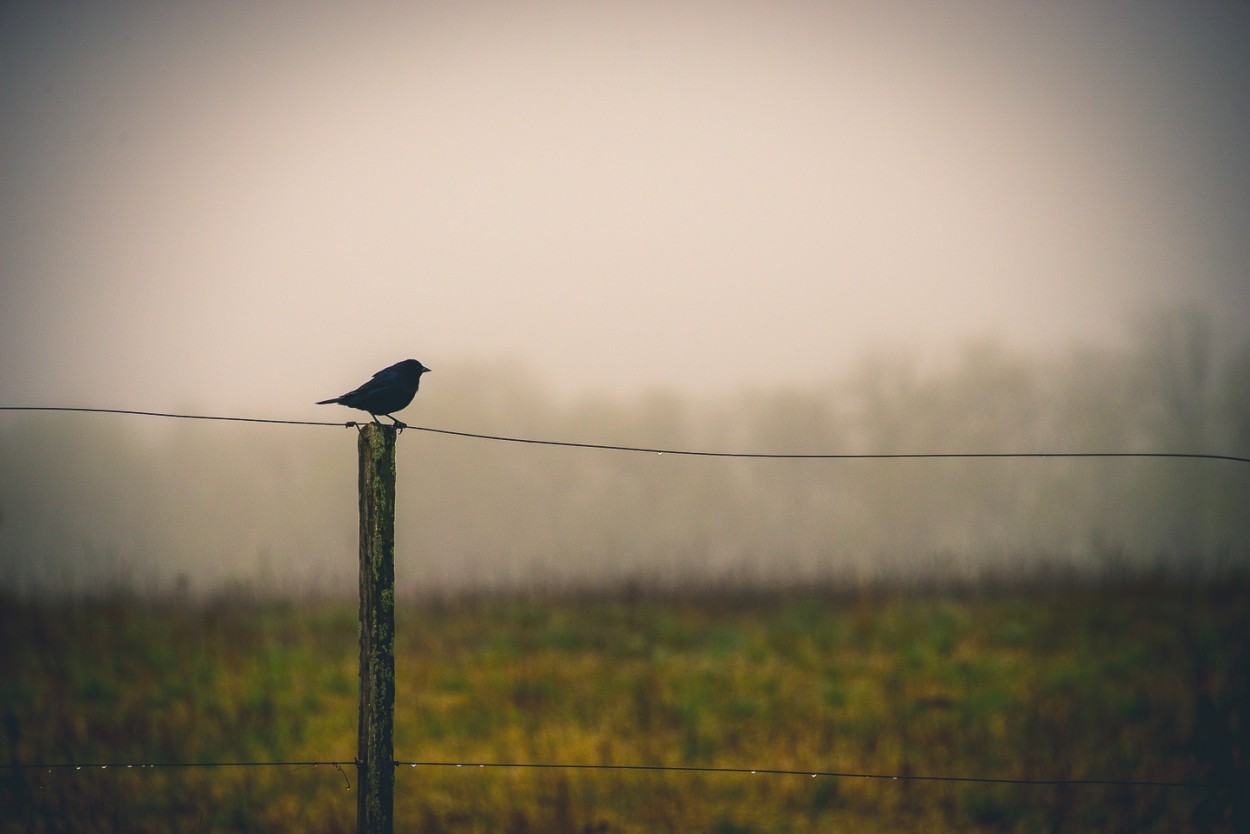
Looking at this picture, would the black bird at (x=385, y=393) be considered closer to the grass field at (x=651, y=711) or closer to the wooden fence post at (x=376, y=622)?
the wooden fence post at (x=376, y=622)

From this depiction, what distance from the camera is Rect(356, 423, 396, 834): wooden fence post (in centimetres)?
355

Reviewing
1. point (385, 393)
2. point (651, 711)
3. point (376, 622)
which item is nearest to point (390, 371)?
point (385, 393)

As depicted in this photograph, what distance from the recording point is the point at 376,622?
3607 millimetres

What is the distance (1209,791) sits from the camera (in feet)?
20.9

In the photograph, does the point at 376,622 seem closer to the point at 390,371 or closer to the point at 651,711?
the point at 390,371

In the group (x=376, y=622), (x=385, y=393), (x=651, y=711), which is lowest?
(x=651, y=711)

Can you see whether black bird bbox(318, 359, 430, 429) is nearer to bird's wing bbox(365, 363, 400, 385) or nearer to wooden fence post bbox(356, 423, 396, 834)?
bird's wing bbox(365, 363, 400, 385)

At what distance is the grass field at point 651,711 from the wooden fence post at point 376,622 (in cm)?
279

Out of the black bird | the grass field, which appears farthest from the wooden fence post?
the grass field

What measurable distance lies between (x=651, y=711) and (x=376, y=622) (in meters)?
5.51

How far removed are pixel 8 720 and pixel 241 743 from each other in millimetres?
1990

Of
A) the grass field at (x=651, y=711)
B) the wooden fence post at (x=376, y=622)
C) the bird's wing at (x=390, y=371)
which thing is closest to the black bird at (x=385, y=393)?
the bird's wing at (x=390, y=371)

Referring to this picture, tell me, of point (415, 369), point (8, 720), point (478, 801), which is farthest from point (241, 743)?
point (415, 369)

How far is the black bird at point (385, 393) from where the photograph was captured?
4.76 meters
